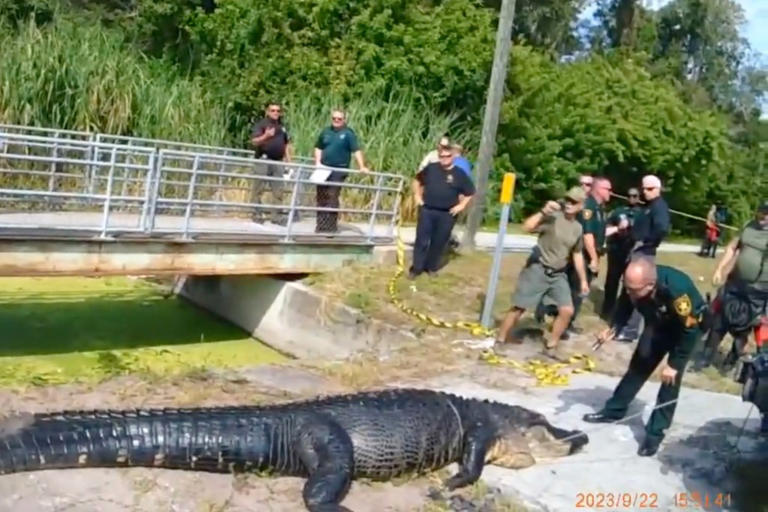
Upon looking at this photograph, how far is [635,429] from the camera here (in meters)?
7.29

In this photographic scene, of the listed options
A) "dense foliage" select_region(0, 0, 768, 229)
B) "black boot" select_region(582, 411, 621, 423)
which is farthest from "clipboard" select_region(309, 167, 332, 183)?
"black boot" select_region(582, 411, 621, 423)

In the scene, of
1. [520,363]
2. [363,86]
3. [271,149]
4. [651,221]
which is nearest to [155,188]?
[271,149]

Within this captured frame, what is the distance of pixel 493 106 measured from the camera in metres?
14.0

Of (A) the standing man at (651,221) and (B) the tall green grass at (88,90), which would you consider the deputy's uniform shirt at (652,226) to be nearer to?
(A) the standing man at (651,221)

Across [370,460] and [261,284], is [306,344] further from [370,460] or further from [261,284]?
[370,460]

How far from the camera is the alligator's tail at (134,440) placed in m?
5.43

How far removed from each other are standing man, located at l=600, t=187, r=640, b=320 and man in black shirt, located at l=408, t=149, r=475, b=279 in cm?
165

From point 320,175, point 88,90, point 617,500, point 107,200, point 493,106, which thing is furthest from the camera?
point 88,90

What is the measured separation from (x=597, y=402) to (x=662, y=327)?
177 cm

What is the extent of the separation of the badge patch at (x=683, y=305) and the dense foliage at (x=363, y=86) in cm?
1140

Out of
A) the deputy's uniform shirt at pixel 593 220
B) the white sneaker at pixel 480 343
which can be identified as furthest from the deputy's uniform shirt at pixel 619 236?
the white sneaker at pixel 480 343

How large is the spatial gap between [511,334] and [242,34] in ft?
38.2

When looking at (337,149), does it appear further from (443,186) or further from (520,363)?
A: (520,363)

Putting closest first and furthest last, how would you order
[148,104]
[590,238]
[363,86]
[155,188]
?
1. [590,238]
2. [155,188]
3. [148,104]
4. [363,86]
